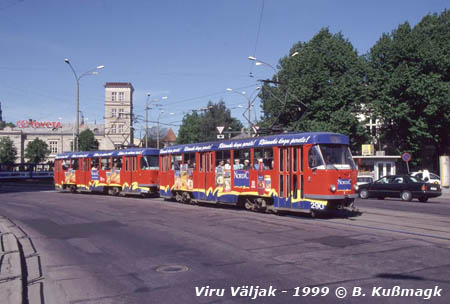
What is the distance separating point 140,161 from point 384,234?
17.3m

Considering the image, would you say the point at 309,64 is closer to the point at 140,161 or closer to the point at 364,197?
the point at 364,197

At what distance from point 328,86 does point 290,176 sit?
26358mm

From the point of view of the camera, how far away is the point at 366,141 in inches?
1623

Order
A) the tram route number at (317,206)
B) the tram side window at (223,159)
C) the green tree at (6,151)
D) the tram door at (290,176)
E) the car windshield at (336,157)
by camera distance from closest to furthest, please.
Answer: the tram route number at (317,206) → the car windshield at (336,157) → the tram door at (290,176) → the tram side window at (223,159) → the green tree at (6,151)

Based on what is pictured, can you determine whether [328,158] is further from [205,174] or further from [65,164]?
[65,164]

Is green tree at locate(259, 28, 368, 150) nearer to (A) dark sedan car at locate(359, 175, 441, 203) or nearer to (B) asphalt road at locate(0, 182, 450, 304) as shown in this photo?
(A) dark sedan car at locate(359, 175, 441, 203)

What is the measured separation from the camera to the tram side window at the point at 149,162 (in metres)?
25.6

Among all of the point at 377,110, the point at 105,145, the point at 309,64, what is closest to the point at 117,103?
the point at 105,145


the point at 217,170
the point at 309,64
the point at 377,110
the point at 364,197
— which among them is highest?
the point at 309,64

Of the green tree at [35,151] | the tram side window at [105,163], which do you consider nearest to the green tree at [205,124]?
the green tree at [35,151]

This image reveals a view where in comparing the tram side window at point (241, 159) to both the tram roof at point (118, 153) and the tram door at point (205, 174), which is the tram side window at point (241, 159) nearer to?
the tram door at point (205, 174)

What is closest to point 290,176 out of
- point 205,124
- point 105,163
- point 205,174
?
point 205,174

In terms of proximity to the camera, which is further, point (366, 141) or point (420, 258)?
point (366, 141)

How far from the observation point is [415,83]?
116 ft
